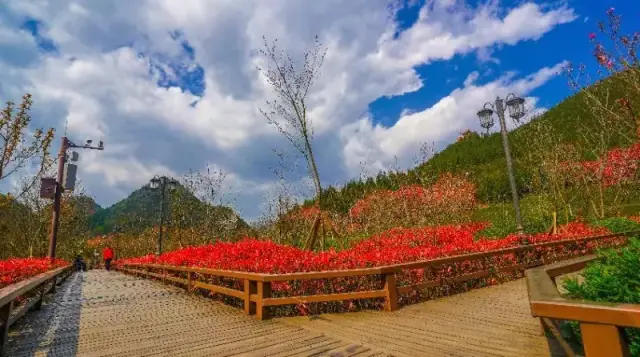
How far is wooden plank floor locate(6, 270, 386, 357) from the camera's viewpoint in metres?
4.58

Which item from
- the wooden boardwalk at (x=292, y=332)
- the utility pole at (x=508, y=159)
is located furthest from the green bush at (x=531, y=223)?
the wooden boardwalk at (x=292, y=332)

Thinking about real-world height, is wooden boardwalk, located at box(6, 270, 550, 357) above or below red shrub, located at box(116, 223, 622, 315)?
below

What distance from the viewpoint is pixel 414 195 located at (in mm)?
23031

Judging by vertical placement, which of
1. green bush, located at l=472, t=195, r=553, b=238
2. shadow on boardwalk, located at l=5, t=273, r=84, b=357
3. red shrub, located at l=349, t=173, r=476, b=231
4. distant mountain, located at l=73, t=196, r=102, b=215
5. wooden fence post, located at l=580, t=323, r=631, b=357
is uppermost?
distant mountain, located at l=73, t=196, r=102, b=215

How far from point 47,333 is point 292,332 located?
390 cm

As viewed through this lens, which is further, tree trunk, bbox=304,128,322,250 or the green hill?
the green hill

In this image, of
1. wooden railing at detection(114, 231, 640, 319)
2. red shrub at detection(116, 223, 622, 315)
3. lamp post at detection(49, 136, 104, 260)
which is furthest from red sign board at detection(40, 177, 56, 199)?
wooden railing at detection(114, 231, 640, 319)

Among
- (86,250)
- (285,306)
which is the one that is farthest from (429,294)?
(86,250)

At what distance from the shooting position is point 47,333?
19.0 feet

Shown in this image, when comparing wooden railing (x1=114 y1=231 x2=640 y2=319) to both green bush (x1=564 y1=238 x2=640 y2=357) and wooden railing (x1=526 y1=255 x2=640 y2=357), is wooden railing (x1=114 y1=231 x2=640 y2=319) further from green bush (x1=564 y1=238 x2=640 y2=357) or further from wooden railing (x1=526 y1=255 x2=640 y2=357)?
wooden railing (x1=526 y1=255 x2=640 y2=357)

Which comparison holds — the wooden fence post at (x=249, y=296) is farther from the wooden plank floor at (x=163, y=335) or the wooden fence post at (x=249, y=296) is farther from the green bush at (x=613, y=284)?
the green bush at (x=613, y=284)

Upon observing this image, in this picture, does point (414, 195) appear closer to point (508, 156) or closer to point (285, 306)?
point (508, 156)

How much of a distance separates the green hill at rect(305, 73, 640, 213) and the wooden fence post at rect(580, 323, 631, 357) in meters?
10.3

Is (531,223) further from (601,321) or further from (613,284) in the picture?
(601,321)
